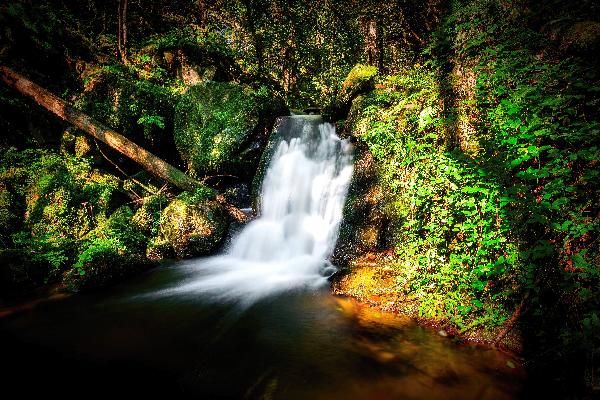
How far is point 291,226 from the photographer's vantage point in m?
7.68

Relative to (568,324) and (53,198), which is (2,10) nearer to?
(53,198)

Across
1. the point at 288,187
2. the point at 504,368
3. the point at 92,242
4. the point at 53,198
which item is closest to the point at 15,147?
the point at 53,198

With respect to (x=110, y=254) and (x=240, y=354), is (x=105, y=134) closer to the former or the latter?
(x=110, y=254)

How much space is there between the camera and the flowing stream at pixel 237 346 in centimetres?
309

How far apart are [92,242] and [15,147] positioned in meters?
4.57

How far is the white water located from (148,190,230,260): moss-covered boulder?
0.40m

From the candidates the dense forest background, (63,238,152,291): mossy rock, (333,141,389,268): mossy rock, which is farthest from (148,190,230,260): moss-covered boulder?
(333,141,389,268): mossy rock

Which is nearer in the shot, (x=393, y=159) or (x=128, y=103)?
(x=393, y=159)

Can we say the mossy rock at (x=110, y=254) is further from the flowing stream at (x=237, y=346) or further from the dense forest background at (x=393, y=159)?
the flowing stream at (x=237, y=346)

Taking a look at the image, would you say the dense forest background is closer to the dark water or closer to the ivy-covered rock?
the ivy-covered rock

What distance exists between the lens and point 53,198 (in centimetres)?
704

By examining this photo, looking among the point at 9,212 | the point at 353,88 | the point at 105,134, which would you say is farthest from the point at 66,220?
the point at 353,88

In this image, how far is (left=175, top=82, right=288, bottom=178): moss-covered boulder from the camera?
8.98 metres

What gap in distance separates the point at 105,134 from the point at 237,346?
717 cm
